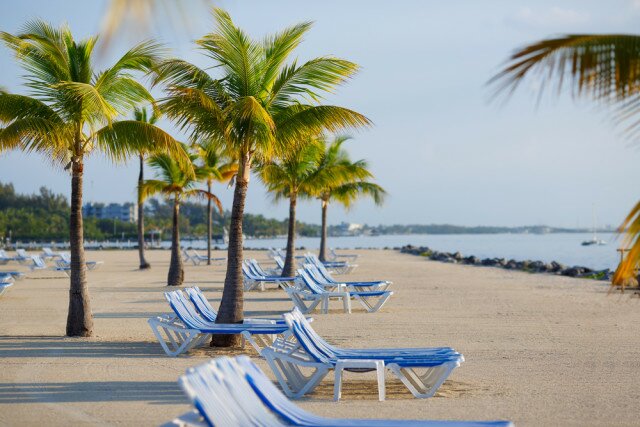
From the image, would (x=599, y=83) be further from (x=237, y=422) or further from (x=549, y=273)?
(x=549, y=273)

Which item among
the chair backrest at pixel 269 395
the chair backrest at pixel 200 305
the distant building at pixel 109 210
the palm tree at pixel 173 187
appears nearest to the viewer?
the chair backrest at pixel 269 395

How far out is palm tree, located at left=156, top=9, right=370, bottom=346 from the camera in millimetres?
11719

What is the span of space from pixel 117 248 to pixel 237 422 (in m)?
70.7

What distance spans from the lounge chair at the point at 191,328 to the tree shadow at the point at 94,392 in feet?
5.93

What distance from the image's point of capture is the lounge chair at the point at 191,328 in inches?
421

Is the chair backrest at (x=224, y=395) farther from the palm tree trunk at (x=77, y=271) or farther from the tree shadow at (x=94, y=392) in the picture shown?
the palm tree trunk at (x=77, y=271)

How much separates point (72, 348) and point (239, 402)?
690cm

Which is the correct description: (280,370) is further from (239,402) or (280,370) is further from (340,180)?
(340,180)

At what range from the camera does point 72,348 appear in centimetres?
1159

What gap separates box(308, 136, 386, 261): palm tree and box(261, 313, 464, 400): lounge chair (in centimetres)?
1648

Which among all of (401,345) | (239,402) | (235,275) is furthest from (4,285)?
(239,402)

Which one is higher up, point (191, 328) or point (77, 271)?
point (77, 271)

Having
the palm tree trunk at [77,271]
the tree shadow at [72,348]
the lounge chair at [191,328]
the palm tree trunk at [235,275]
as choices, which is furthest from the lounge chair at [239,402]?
the palm tree trunk at [77,271]

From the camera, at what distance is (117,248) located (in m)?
73.7
